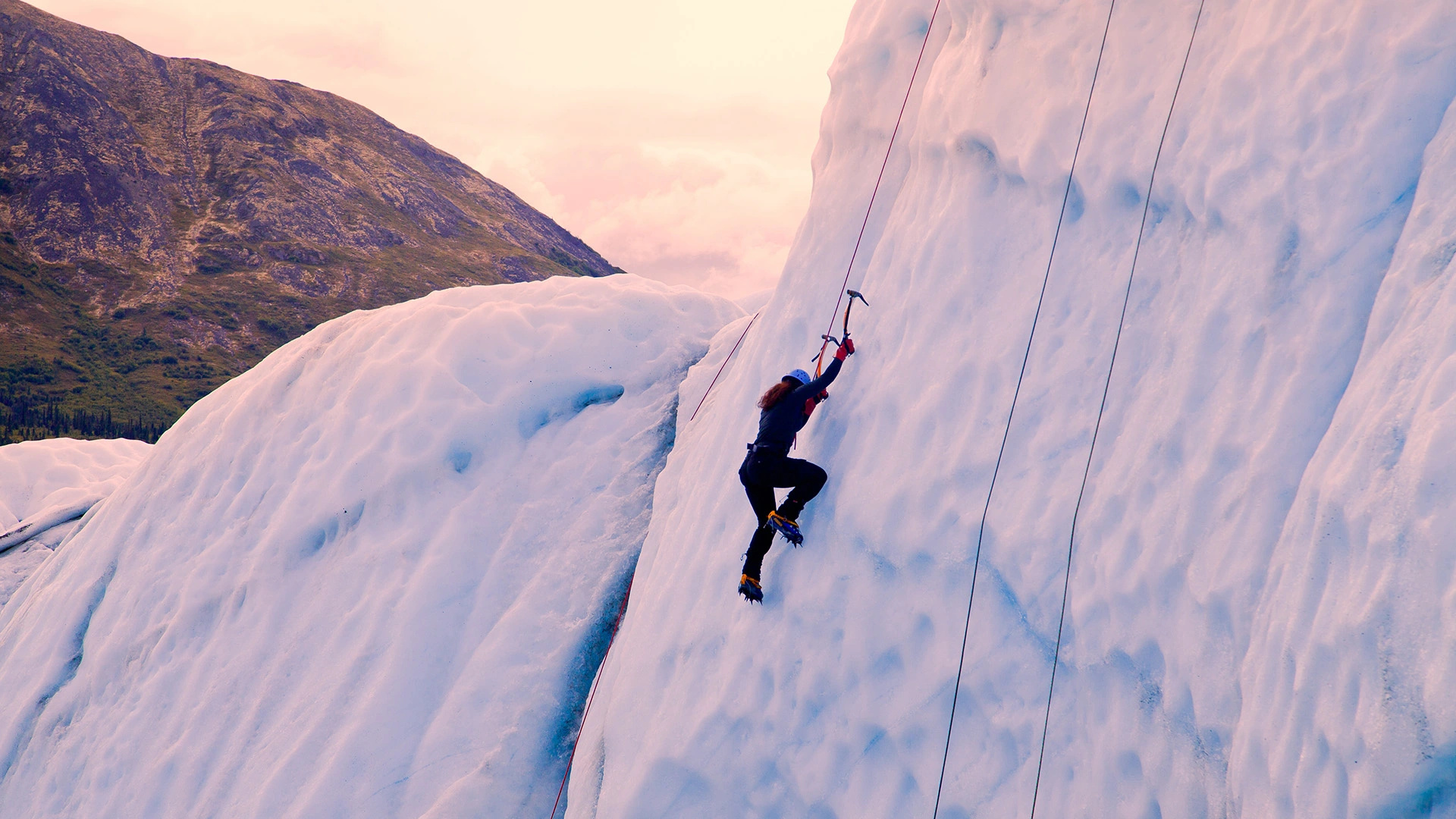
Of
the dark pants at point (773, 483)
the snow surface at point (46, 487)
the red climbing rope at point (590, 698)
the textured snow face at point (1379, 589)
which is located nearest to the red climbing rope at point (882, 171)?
the dark pants at point (773, 483)

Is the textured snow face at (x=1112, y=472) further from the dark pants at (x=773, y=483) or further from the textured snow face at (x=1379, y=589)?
the dark pants at (x=773, y=483)

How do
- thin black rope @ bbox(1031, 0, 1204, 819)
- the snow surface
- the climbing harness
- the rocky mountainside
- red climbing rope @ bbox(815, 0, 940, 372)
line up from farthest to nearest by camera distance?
1. the rocky mountainside
2. the snow surface
3. red climbing rope @ bbox(815, 0, 940, 372)
4. the climbing harness
5. thin black rope @ bbox(1031, 0, 1204, 819)

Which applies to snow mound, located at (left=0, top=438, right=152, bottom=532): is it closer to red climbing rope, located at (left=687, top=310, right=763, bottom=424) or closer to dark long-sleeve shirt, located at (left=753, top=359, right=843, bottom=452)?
red climbing rope, located at (left=687, top=310, right=763, bottom=424)

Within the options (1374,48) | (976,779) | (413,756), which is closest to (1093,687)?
(976,779)

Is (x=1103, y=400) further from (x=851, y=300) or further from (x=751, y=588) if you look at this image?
(x=751, y=588)

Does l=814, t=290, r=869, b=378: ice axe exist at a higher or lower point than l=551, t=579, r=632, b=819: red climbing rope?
higher

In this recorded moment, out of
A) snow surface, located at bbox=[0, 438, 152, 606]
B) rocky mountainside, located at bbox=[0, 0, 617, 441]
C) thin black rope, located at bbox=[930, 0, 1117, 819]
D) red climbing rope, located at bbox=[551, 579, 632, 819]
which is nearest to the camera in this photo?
A: thin black rope, located at bbox=[930, 0, 1117, 819]

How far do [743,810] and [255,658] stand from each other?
7558 millimetres

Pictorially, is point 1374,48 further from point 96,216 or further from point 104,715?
point 96,216

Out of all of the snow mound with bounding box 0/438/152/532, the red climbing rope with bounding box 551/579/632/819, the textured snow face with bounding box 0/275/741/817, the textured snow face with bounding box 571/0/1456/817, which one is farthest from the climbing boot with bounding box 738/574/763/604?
the snow mound with bounding box 0/438/152/532

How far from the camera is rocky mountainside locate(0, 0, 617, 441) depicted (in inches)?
5212

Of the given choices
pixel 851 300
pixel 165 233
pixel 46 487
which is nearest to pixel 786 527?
pixel 851 300

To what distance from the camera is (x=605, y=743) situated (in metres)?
7.77

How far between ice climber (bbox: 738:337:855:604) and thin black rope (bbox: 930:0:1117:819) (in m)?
1.44
